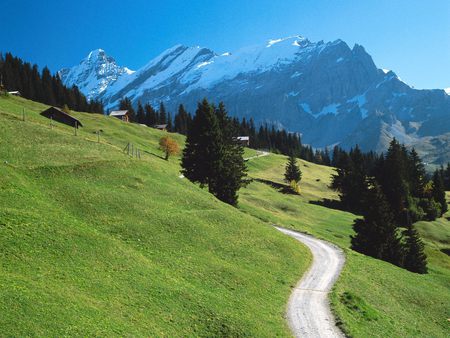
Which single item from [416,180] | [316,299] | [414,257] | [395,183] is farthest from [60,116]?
[416,180]

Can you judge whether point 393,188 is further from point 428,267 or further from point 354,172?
point 428,267

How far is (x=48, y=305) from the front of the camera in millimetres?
19906

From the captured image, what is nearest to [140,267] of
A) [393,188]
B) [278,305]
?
[278,305]

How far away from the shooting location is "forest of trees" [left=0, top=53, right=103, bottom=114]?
13525 cm

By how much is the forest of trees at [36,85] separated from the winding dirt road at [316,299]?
384 feet

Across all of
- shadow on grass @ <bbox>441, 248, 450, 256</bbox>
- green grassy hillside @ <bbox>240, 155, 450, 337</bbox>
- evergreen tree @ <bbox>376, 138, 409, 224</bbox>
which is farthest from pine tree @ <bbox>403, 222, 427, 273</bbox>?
evergreen tree @ <bbox>376, 138, 409, 224</bbox>

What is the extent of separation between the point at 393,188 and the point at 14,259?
9167 cm

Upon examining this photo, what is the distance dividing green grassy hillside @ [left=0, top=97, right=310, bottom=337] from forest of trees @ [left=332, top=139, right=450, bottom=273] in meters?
16.4

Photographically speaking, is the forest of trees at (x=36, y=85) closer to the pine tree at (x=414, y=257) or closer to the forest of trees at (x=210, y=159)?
the forest of trees at (x=210, y=159)

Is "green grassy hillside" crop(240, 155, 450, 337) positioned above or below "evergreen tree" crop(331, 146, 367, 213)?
below

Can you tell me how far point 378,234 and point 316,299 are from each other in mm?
28123

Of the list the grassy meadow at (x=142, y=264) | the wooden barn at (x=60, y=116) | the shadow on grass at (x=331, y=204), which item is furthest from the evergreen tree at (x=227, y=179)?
the shadow on grass at (x=331, y=204)

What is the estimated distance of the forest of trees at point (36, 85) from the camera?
13525cm

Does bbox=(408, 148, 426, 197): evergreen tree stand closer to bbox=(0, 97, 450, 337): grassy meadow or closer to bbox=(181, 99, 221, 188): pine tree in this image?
bbox=(0, 97, 450, 337): grassy meadow
